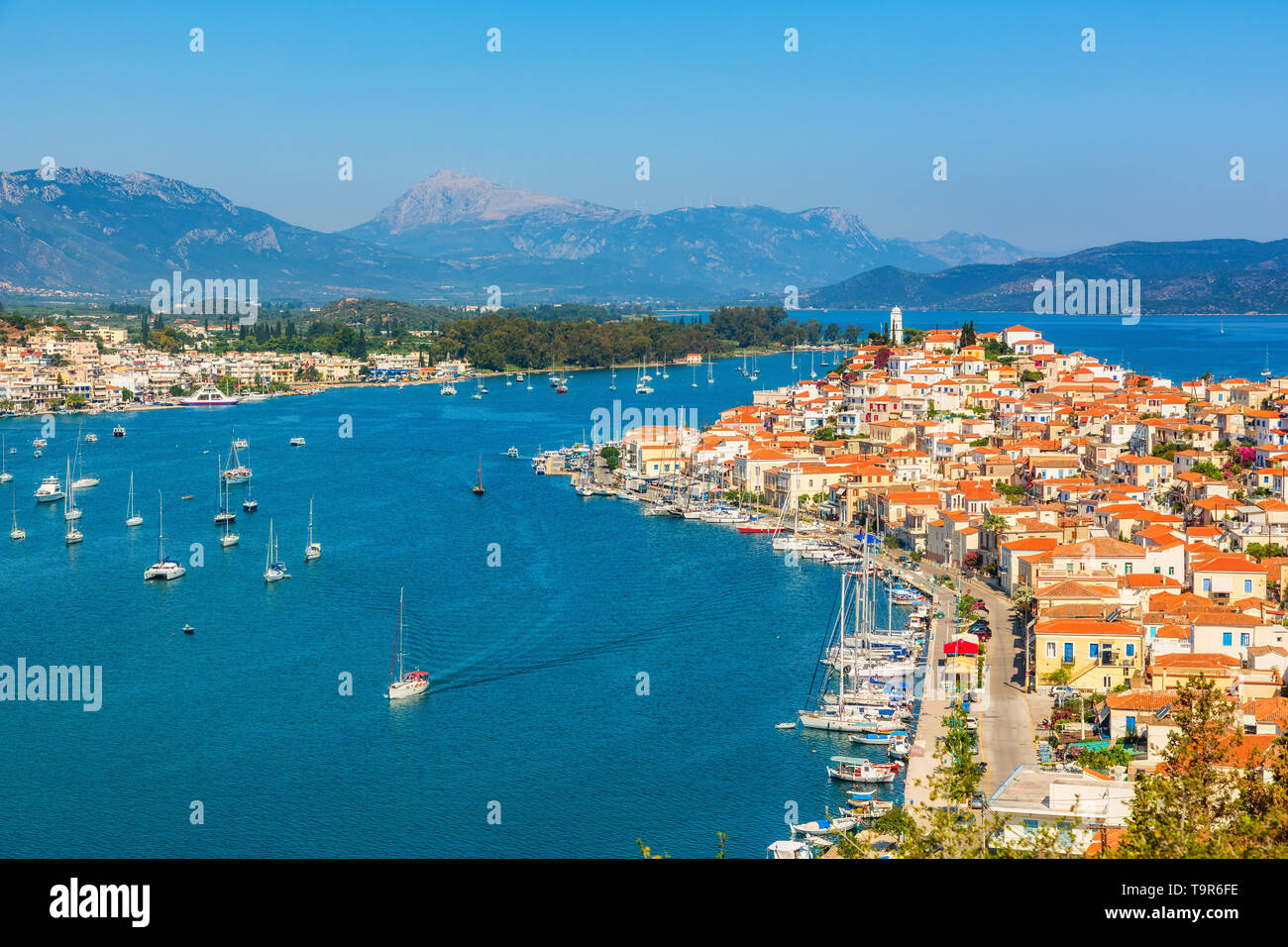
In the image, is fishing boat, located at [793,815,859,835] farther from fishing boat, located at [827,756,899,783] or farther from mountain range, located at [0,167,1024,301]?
mountain range, located at [0,167,1024,301]

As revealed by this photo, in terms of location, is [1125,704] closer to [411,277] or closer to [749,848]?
[749,848]

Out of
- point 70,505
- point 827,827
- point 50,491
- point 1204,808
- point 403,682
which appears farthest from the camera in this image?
point 50,491

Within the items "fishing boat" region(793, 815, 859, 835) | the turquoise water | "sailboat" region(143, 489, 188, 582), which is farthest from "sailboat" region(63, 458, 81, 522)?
"fishing boat" region(793, 815, 859, 835)

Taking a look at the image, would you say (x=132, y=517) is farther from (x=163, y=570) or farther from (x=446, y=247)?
(x=446, y=247)

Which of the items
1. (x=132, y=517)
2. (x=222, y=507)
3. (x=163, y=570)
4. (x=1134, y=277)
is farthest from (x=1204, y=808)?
(x=1134, y=277)
